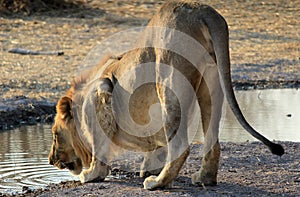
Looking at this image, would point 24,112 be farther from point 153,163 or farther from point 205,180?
point 205,180

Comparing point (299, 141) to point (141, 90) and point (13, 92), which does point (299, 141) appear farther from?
point (13, 92)

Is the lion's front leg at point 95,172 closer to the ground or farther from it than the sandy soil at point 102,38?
farther from it

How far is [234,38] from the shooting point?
53.4 feet

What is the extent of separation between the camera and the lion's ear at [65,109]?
6895 mm

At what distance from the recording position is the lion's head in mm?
6898

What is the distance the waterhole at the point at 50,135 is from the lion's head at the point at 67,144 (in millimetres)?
307

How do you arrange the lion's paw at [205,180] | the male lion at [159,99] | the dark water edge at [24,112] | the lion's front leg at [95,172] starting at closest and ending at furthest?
the male lion at [159,99]
the lion's paw at [205,180]
the lion's front leg at [95,172]
the dark water edge at [24,112]

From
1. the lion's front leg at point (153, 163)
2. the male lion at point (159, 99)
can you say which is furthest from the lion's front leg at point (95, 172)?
the lion's front leg at point (153, 163)

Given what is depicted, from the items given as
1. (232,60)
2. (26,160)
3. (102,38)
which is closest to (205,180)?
(26,160)

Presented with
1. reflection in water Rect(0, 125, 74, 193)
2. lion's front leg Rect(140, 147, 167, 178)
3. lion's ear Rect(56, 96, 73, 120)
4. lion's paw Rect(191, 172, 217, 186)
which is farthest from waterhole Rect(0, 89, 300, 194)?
lion's paw Rect(191, 172, 217, 186)

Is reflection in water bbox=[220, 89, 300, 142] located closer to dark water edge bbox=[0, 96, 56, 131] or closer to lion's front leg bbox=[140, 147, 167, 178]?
lion's front leg bbox=[140, 147, 167, 178]

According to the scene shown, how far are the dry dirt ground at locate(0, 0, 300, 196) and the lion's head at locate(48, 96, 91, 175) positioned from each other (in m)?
0.22

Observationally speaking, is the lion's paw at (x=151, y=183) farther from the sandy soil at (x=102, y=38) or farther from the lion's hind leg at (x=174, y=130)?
the sandy soil at (x=102, y=38)

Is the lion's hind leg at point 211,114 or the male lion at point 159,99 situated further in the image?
the lion's hind leg at point 211,114
